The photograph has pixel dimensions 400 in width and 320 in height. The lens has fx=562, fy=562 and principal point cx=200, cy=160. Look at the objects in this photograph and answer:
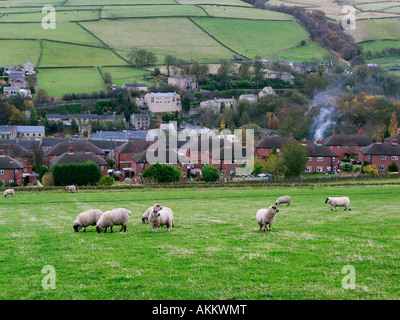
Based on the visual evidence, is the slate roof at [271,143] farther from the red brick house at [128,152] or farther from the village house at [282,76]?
the village house at [282,76]

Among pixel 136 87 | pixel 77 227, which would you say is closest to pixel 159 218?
pixel 77 227

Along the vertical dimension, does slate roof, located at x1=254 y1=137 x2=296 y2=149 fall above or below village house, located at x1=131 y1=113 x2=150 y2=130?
below

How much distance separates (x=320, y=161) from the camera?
90.0 m

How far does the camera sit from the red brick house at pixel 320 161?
8950 cm

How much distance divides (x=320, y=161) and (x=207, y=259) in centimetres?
7591

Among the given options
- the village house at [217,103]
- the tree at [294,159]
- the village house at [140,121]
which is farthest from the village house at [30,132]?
the tree at [294,159]

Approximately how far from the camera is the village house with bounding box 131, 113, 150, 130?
143 m

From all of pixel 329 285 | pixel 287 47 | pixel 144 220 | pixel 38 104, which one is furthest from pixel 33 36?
pixel 329 285

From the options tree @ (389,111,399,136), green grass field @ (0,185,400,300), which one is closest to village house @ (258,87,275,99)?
tree @ (389,111,399,136)

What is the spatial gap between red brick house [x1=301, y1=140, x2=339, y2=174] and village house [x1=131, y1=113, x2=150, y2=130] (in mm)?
61971

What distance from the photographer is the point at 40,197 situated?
4894 centimetres

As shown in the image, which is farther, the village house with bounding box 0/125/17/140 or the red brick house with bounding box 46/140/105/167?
the village house with bounding box 0/125/17/140

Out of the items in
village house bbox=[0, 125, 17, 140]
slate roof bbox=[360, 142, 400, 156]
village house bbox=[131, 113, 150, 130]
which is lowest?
slate roof bbox=[360, 142, 400, 156]

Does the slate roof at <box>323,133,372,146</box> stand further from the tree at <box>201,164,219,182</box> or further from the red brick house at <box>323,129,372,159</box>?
the tree at <box>201,164,219,182</box>
